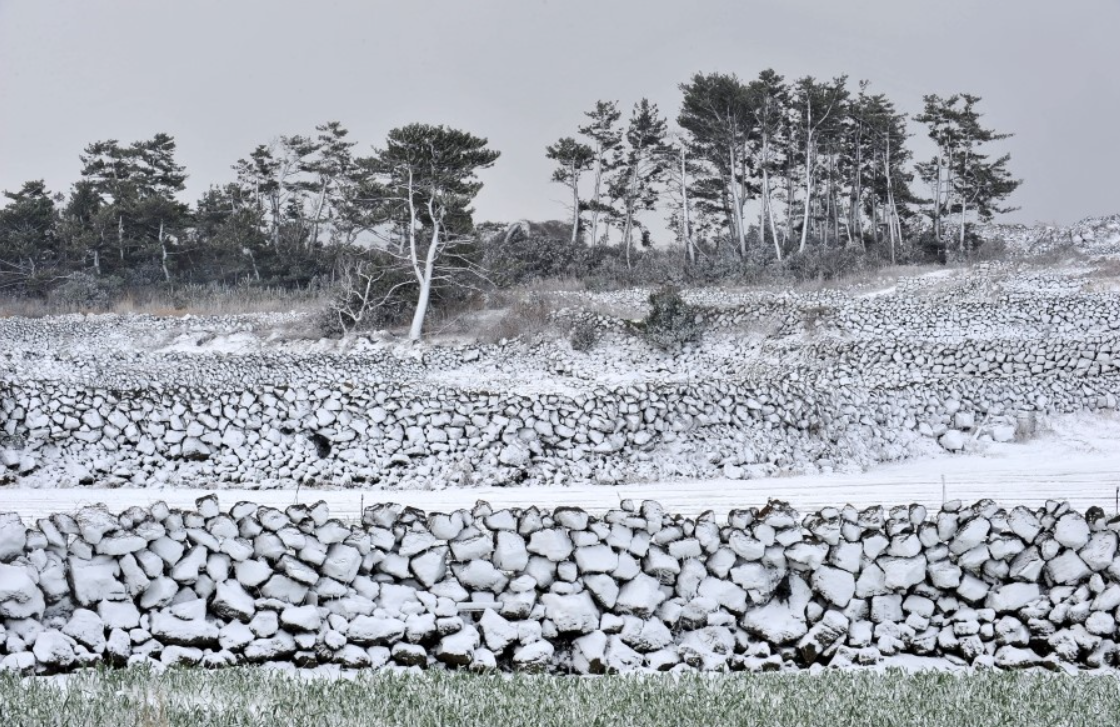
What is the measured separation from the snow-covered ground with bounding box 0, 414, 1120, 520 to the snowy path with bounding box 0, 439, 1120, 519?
1 cm

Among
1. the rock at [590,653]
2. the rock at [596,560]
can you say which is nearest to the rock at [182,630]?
the rock at [590,653]

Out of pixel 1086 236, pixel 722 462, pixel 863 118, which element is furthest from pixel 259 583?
pixel 1086 236

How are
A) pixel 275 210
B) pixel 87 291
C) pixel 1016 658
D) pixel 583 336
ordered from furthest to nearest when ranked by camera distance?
pixel 275 210, pixel 87 291, pixel 583 336, pixel 1016 658

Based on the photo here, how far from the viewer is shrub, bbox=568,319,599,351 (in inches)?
1102

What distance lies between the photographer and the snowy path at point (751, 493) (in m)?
11.5

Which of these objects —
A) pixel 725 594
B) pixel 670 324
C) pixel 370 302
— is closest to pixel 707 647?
pixel 725 594

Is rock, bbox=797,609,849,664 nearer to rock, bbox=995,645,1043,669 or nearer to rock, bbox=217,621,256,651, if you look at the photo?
rock, bbox=995,645,1043,669

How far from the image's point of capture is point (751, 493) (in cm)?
1295

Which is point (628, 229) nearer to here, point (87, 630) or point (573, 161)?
point (573, 161)

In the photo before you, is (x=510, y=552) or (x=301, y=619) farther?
(x=510, y=552)

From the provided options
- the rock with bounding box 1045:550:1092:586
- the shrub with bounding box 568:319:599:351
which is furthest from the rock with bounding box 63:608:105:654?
the shrub with bounding box 568:319:599:351

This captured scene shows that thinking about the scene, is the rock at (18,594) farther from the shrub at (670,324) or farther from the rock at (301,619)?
the shrub at (670,324)

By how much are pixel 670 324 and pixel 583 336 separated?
2.73 metres

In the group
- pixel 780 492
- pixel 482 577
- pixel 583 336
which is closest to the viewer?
pixel 482 577
